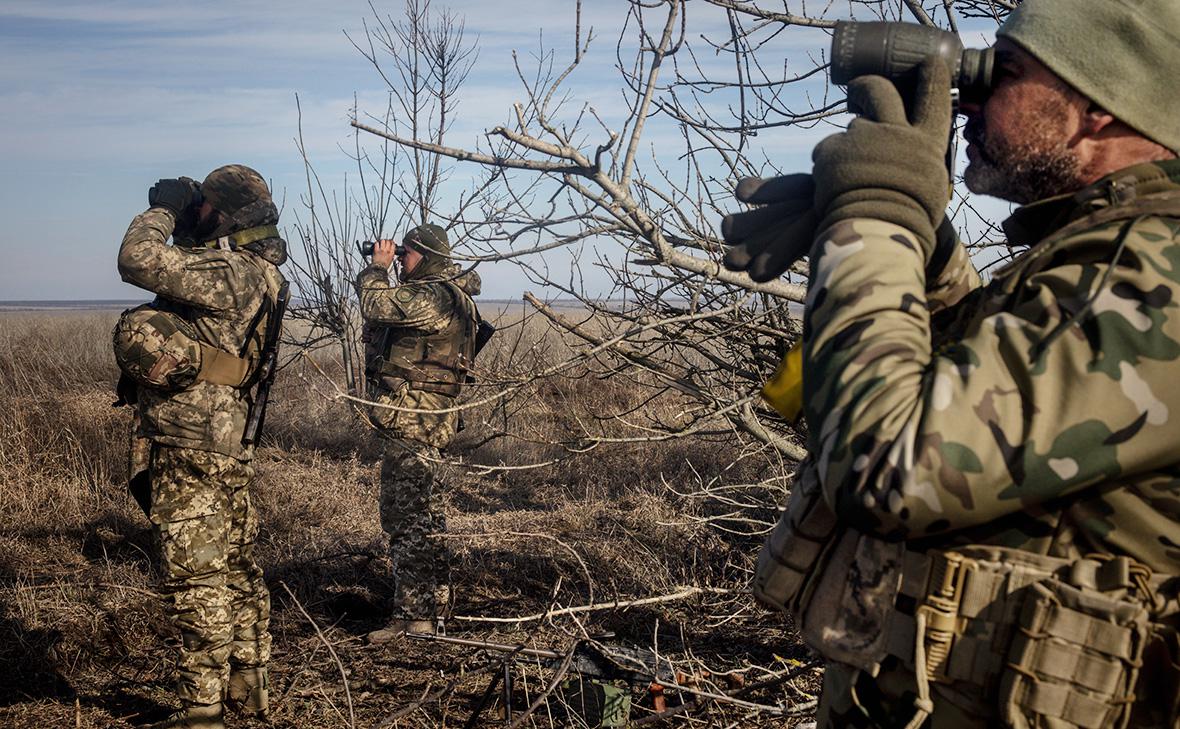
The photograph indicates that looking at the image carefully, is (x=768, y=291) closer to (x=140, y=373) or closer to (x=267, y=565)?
(x=140, y=373)

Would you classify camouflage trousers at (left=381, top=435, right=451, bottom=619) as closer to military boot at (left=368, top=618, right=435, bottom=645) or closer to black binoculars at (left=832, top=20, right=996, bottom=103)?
military boot at (left=368, top=618, right=435, bottom=645)

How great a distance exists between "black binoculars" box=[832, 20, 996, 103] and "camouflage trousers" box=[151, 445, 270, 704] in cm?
346

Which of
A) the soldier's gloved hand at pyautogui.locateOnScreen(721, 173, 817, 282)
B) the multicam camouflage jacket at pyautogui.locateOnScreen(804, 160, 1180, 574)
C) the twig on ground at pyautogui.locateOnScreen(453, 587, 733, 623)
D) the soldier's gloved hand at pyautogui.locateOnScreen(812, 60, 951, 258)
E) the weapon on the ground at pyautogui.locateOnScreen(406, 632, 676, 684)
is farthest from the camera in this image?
the weapon on the ground at pyautogui.locateOnScreen(406, 632, 676, 684)

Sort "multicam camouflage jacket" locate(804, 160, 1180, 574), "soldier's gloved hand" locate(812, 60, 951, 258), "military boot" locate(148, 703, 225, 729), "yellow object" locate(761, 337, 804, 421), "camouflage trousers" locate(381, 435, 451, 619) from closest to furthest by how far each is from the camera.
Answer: "multicam camouflage jacket" locate(804, 160, 1180, 574), "soldier's gloved hand" locate(812, 60, 951, 258), "yellow object" locate(761, 337, 804, 421), "military boot" locate(148, 703, 225, 729), "camouflage trousers" locate(381, 435, 451, 619)

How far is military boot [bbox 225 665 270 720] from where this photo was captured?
421cm

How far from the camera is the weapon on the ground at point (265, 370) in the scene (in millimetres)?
4297

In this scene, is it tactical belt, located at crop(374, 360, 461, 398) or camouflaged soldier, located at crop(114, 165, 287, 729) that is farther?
tactical belt, located at crop(374, 360, 461, 398)

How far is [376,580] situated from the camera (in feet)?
20.5

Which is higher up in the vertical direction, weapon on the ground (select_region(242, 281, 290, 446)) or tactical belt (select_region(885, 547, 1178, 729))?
tactical belt (select_region(885, 547, 1178, 729))

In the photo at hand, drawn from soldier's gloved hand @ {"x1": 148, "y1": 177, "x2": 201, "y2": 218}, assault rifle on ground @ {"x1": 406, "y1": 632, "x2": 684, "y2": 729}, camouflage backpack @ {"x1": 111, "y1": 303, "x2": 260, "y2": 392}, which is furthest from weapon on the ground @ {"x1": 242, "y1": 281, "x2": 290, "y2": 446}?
assault rifle on ground @ {"x1": 406, "y1": 632, "x2": 684, "y2": 729}

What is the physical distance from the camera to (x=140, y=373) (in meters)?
3.93

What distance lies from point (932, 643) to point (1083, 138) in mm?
740

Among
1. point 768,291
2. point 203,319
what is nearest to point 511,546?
point 203,319

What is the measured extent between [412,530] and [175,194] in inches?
90.7
